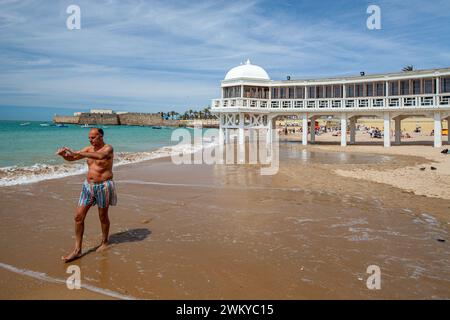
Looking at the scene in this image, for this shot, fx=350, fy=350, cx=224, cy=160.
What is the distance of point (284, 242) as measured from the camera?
6836mm

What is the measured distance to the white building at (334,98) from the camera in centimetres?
3003

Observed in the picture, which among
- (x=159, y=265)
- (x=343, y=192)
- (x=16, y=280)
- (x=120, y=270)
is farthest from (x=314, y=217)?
(x=16, y=280)

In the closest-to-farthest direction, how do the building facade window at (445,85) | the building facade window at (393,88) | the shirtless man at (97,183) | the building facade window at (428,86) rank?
the shirtless man at (97,183)
the building facade window at (445,85)
the building facade window at (428,86)
the building facade window at (393,88)

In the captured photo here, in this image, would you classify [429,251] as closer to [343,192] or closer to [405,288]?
[405,288]

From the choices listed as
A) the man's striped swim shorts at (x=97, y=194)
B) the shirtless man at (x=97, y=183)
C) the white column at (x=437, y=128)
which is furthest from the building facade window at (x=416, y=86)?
the man's striped swim shorts at (x=97, y=194)

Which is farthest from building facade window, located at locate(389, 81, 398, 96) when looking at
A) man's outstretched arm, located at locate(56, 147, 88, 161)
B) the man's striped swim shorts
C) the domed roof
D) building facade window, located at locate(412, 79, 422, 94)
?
man's outstretched arm, located at locate(56, 147, 88, 161)

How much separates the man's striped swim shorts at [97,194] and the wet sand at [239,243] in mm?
888

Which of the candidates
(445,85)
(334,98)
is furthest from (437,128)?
(334,98)

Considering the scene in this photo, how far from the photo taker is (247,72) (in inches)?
1328

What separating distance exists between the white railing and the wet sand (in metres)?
21.4

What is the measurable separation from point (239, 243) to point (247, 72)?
28814 mm

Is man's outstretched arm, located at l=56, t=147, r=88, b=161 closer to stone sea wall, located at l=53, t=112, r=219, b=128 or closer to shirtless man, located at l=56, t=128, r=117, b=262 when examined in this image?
shirtless man, located at l=56, t=128, r=117, b=262

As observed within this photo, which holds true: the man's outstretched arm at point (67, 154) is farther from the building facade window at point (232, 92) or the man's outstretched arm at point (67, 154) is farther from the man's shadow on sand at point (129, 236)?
the building facade window at point (232, 92)
